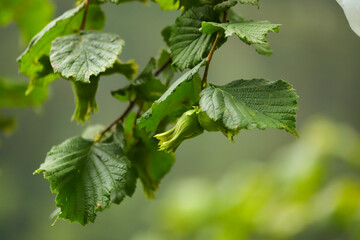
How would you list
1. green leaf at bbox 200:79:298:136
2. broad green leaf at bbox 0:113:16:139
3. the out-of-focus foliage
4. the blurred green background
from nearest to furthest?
green leaf at bbox 200:79:298:136 → broad green leaf at bbox 0:113:16:139 → the out-of-focus foliage → the blurred green background

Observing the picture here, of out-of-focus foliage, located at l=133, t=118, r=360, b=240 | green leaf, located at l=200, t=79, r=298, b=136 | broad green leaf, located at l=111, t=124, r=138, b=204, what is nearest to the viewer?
green leaf, located at l=200, t=79, r=298, b=136

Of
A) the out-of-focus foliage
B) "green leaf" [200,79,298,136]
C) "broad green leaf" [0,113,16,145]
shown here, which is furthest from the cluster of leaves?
the out-of-focus foliage

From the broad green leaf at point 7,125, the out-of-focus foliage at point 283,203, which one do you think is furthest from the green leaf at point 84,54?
the out-of-focus foliage at point 283,203

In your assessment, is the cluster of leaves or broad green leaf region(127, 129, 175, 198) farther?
broad green leaf region(127, 129, 175, 198)

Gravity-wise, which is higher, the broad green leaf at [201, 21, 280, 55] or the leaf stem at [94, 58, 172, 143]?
the broad green leaf at [201, 21, 280, 55]

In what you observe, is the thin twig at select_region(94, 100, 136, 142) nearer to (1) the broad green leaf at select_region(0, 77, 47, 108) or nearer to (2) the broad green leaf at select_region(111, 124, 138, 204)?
(2) the broad green leaf at select_region(111, 124, 138, 204)

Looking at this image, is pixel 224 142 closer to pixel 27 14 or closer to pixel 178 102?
pixel 27 14

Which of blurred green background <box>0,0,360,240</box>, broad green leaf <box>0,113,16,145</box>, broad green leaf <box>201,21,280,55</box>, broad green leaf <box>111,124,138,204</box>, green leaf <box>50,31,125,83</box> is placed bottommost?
blurred green background <box>0,0,360,240</box>
